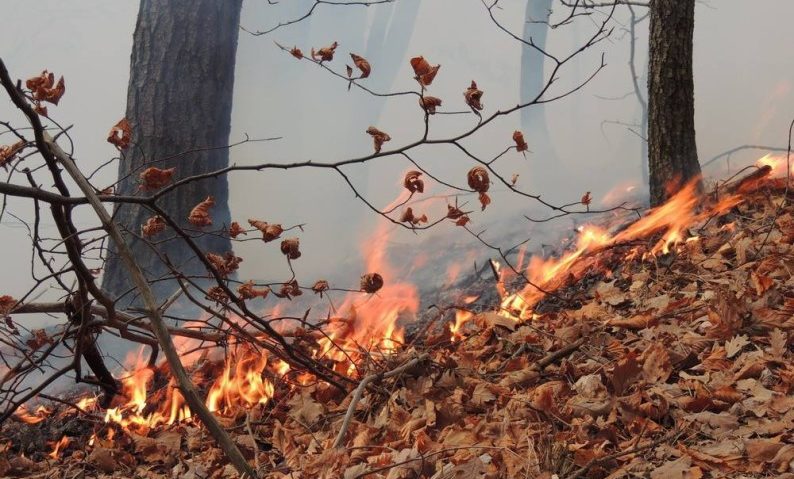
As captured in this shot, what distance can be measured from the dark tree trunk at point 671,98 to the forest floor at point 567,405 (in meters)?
0.57

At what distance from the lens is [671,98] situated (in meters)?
3.84

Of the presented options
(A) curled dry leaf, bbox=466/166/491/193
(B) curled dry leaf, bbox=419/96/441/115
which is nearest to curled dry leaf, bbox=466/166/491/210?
(A) curled dry leaf, bbox=466/166/491/193

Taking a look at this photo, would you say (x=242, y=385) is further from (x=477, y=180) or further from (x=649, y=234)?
(x=649, y=234)

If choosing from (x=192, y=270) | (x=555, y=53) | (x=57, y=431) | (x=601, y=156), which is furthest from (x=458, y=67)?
(x=57, y=431)

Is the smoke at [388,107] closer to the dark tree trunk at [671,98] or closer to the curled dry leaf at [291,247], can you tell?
the dark tree trunk at [671,98]

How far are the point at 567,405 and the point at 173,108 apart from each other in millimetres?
3349

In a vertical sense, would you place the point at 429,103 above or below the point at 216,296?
above

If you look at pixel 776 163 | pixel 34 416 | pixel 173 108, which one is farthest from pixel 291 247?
pixel 776 163

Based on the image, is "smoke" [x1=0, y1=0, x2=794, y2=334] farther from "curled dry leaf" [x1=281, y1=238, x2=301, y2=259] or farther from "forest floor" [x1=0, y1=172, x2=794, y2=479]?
"curled dry leaf" [x1=281, y1=238, x2=301, y2=259]

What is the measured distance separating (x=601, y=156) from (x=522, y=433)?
5.76 metres

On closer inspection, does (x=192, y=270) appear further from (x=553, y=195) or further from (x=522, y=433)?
(x=553, y=195)

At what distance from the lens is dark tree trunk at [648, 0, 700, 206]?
3.77m

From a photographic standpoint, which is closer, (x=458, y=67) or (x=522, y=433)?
(x=522, y=433)

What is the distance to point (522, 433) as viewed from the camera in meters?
1.90
